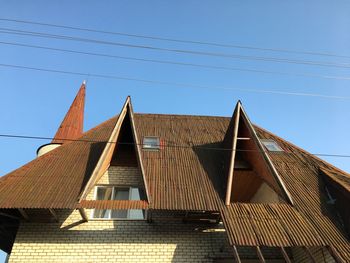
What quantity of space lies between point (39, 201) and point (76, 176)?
53.8 inches

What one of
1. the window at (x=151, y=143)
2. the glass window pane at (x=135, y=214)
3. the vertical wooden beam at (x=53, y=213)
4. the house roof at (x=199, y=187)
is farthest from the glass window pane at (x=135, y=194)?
the vertical wooden beam at (x=53, y=213)

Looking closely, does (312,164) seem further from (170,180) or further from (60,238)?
(60,238)

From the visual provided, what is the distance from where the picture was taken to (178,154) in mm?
10141

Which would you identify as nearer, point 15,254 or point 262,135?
point 15,254

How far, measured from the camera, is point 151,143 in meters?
10.9

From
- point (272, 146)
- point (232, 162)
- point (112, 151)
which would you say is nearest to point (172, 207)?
point (232, 162)

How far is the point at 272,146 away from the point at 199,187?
4.32 meters

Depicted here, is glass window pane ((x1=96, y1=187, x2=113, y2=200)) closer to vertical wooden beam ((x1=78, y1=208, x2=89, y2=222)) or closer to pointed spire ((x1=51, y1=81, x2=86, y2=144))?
vertical wooden beam ((x1=78, y1=208, x2=89, y2=222))

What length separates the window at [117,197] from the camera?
27.2ft

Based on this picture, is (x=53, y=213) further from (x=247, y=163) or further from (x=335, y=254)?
(x=335, y=254)

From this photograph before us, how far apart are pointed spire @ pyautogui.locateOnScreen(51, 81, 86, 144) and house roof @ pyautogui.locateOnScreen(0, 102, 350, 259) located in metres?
0.96

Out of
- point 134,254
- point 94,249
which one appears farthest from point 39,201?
point 134,254

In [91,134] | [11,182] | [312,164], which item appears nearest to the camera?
[11,182]

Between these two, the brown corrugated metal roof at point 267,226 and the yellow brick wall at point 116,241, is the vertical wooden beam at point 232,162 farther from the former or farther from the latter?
the yellow brick wall at point 116,241
